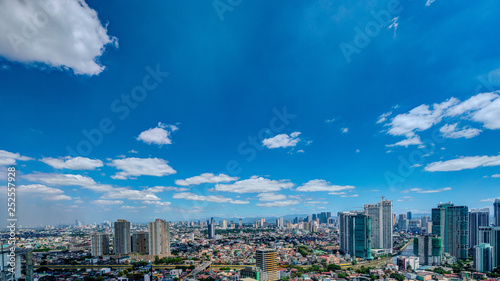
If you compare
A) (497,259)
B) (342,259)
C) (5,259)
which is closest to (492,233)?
(497,259)

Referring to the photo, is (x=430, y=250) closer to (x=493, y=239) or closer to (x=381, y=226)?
(x=493, y=239)

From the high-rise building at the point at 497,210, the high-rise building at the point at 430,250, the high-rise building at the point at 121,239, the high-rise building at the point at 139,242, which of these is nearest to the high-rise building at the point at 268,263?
the high-rise building at the point at 430,250

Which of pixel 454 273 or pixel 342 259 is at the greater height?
pixel 454 273

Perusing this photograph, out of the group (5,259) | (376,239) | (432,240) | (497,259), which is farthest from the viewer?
(376,239)

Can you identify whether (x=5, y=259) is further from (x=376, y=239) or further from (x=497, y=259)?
(x=376, y=239)

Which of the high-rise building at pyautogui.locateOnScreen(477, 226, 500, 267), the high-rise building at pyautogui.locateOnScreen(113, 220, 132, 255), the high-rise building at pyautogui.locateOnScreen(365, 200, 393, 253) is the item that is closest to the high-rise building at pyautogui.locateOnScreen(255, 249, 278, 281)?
the high-rise building at pyautogui.locateOnScreen(477, 226, 500, 267)

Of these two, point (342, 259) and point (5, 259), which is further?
point (342, 259)

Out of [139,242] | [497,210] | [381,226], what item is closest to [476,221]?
[497,210]
